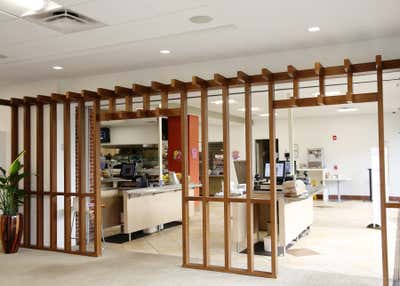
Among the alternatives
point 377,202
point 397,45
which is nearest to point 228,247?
point 397,45

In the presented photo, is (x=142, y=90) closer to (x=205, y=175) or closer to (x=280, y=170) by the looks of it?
(x=205, y=175)

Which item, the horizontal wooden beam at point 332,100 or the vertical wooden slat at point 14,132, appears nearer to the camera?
the horizontal wooden beam at point 332,100

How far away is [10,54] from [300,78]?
3881 millimetres

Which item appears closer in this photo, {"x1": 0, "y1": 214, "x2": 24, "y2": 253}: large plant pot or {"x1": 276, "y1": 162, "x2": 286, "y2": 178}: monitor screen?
{"x1": 0, "y1": 214, "x2": 24, "y2": 253}: large plant pot

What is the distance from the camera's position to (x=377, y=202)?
862cm

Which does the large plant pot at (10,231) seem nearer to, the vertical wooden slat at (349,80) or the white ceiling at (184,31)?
the white ceiling at (184,31)

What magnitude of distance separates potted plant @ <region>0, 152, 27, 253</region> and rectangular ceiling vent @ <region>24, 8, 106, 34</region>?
114 inches

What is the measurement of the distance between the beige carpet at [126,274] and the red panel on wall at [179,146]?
4.91 meters

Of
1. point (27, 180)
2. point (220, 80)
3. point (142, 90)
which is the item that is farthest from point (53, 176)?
point (220, 80)

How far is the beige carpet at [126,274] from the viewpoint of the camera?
500 cm

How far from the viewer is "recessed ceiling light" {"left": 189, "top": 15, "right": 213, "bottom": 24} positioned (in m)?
4.39

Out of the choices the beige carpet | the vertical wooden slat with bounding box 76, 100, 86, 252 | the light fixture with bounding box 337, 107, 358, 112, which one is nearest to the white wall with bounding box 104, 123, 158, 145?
the light fixture with bounding box 337, 107, 358, 112

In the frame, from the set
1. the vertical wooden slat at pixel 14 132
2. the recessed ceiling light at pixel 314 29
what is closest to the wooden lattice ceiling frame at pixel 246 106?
the recessed ceiling light at pixel 314 29

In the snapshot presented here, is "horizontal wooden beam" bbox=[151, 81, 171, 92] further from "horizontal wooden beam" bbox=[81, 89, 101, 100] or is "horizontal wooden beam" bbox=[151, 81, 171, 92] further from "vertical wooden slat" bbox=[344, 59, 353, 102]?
"vertical wooden slat" bbox=[344, 59, 353, 102]
